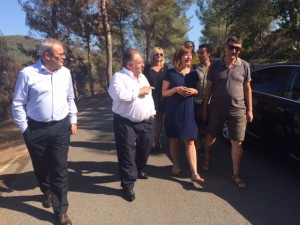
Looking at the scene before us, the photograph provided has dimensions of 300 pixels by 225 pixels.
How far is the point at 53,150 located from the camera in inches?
141

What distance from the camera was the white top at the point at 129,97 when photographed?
3.89m

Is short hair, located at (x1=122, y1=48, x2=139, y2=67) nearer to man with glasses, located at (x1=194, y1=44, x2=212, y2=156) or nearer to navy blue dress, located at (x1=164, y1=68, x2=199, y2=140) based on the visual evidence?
navy blue dress, located at (x1=164, y1=68, x2=199, y2=140)

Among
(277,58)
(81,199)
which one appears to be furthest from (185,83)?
(277,58)

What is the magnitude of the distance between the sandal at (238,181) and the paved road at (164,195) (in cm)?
7

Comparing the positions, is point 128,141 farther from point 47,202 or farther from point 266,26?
point 266,26

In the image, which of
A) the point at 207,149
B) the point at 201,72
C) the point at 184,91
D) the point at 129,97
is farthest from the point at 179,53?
the point at 207,149

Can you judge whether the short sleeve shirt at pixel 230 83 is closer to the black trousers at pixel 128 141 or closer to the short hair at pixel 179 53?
the short hair at pixel 179 53

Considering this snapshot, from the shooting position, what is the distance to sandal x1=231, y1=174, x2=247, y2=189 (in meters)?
4.36

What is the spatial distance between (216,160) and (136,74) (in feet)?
7.23

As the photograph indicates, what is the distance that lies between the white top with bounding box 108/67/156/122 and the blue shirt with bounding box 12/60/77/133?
22.8 inches

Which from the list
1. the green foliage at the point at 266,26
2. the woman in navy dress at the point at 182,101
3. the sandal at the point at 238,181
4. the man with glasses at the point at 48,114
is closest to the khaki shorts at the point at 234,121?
the woman in navy dress at the point at 182,101

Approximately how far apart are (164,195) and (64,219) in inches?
49.2

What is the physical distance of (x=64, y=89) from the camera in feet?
12.0

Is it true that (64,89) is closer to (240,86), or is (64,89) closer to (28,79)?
(28,79)
